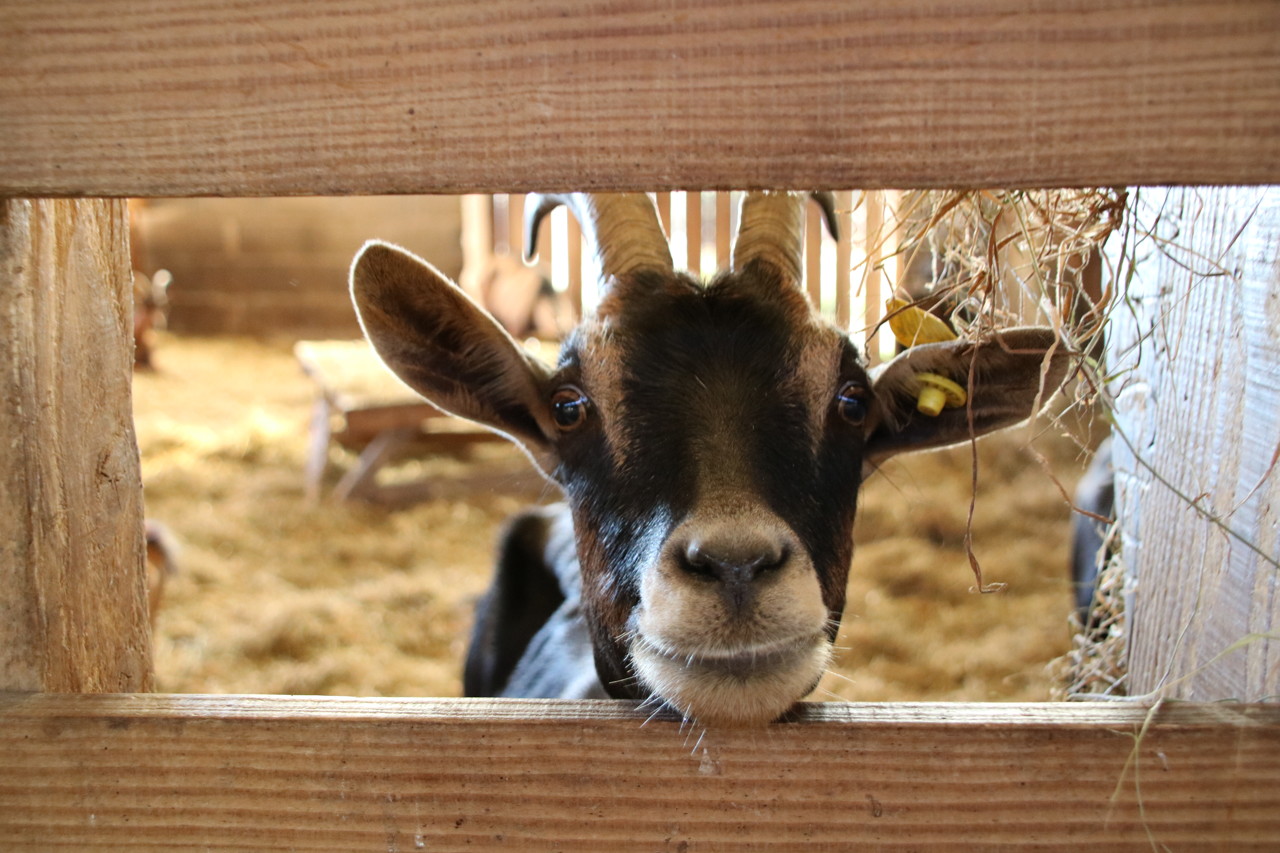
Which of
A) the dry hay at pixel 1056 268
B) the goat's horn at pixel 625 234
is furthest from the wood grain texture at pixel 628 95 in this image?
the goat's horn at pixel 625 234

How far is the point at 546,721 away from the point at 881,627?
202 inches

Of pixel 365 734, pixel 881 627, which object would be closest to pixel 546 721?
pixel 365 734

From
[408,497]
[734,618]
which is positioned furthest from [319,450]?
[734,618]

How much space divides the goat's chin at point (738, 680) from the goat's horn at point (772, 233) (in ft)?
3.91

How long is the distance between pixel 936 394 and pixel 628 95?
4.45 ft

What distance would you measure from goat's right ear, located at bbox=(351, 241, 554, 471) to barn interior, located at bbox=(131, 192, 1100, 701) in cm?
43

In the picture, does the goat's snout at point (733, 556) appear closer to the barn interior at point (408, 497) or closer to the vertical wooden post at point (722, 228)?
the barn interior at point (408, 497)

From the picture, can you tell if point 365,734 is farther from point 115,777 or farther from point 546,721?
point 115,777

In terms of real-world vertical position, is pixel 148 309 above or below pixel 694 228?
below

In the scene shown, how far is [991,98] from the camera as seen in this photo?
4.65ft

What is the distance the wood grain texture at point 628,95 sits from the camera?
4.60 feet

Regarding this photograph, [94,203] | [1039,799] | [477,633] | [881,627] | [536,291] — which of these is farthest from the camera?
[536,291]

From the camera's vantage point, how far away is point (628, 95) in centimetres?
146

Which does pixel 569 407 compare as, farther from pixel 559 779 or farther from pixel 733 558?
pixel 559 779
